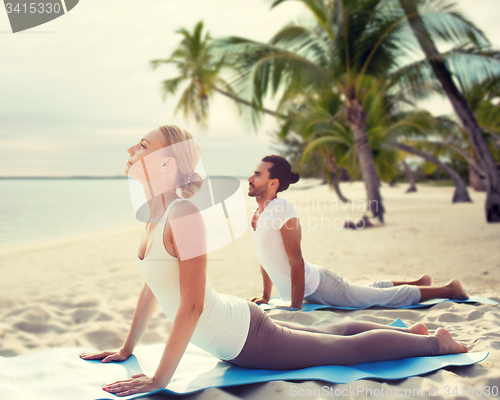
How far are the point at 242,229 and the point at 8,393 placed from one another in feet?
4.81

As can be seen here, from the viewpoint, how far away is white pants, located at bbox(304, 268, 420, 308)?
2.92 m

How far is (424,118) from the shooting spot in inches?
531

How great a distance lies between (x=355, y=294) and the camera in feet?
9.66

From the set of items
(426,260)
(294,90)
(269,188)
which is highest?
(294,90)

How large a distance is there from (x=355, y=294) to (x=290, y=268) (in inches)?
25.7

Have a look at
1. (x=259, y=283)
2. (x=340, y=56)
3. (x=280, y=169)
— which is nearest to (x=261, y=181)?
(x=280, y=169)

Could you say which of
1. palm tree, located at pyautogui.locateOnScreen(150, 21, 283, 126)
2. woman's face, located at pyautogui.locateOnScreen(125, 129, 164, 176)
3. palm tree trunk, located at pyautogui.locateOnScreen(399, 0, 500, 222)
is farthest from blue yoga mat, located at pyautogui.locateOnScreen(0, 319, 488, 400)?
palm tree, located at pyautogui.locateOnScreen(150, 21, 283, 126)

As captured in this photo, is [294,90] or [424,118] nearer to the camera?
[294,90]

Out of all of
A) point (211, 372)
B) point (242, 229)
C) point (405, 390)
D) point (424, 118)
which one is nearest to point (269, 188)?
point (242, 229)

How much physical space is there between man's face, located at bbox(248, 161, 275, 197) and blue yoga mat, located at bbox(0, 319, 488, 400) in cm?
117

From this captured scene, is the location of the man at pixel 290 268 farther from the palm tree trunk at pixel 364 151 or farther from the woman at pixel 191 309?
the palm tree trunk at pixel 364 151

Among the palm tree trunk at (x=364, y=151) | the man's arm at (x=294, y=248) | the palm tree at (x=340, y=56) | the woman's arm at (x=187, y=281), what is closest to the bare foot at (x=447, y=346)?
the man's arm at (x=294, y=248)

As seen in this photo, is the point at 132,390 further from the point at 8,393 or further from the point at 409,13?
the point at 409,13

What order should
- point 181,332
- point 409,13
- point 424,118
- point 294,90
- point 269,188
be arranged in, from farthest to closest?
point 424,118
point 294,90
point 409,13
point 269,188
point 181,332
